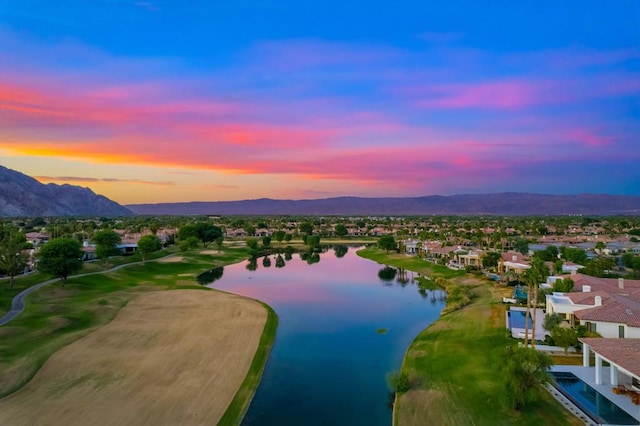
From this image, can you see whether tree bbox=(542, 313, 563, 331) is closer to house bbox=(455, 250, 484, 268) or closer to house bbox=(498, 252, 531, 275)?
house bbox=(498, 252, 531, 275)

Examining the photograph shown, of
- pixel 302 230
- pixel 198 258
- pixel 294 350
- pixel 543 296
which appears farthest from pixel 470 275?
pixel 302 230

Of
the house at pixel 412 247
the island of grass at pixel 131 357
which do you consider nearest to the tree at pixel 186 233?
the house at pixel 412 247

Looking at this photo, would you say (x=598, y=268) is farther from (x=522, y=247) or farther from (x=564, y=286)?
(x=522, y=247)

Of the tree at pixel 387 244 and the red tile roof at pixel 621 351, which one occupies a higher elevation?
the red tile roof at pixel 621 351

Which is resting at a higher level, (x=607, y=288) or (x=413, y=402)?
(x=607, y=288)

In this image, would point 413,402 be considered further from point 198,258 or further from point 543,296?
point 198,258

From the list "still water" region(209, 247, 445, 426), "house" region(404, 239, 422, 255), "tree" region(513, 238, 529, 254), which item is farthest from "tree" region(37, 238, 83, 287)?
"tree" region(513, 238, 529, 254)

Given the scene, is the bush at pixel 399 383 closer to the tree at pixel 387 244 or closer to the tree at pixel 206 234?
the tree at pixel 387 244
